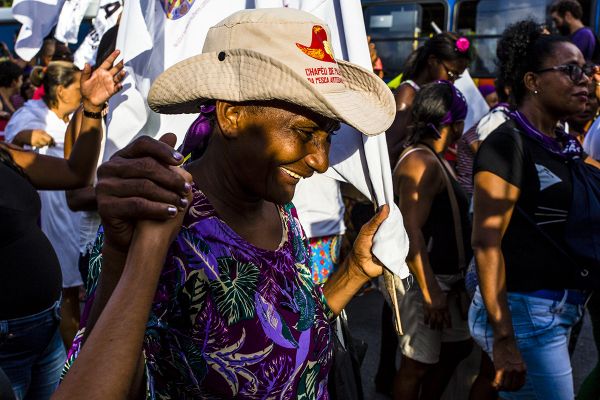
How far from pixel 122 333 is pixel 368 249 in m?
1.08

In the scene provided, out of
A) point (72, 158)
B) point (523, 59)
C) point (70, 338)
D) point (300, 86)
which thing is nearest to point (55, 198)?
point (70, 338)

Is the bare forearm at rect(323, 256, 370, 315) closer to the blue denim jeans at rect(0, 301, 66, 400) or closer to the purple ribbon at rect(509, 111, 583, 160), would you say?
the purple ribbon at rect(509, 111, 583, 160)

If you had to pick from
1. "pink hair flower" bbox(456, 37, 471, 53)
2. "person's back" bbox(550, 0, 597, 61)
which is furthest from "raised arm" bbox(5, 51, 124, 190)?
"person's back" bbox(550, 0, 597, 61)

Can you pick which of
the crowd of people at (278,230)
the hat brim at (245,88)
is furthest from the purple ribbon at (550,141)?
the hat brim at (245,88)

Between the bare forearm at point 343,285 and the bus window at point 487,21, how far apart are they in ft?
23.4

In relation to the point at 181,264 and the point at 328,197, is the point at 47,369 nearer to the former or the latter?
the point at 328,197

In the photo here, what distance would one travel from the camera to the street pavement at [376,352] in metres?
3.67

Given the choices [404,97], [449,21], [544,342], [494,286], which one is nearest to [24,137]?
[404,97]

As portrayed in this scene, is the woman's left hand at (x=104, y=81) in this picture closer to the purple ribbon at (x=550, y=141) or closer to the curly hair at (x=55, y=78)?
the purple ribbon at (x=550, y=141)

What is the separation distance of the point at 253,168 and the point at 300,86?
0.71ft

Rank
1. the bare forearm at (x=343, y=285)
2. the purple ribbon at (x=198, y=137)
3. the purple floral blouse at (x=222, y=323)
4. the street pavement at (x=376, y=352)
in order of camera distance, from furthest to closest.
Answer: the street pavement at (x=376, y=352)
the bare forearm at (x=343, y=285)
the purple ribbon at (x=198, y=137)
the purple floral blouse at (x=222, y=323)

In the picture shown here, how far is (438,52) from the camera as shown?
15.6 ft

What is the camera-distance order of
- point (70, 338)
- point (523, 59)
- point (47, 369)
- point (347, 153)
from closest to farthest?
point (347, 153), point (47, 369), point (523, 59), point (70, 338)

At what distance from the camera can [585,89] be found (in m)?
2.70
